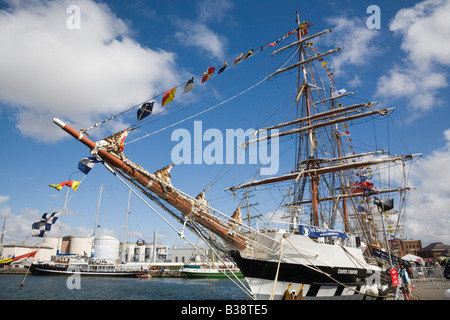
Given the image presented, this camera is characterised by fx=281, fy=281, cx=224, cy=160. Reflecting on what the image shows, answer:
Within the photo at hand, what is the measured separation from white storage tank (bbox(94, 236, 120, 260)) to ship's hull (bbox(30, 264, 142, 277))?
44.5 feet

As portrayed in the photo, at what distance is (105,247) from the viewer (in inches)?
Answer: 2963

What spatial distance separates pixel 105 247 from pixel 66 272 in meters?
17.1

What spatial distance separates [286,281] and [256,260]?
1.82m

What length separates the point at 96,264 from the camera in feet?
212

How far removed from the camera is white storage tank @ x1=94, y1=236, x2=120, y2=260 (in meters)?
74.1

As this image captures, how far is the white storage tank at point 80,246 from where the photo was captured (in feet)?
267

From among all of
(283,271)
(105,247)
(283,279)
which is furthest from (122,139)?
(105,247)

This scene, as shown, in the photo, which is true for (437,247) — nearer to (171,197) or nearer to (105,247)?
(171,197)

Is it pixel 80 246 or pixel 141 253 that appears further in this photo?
pixel 141 253

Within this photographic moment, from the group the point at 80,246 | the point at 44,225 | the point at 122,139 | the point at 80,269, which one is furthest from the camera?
the point at 80,246

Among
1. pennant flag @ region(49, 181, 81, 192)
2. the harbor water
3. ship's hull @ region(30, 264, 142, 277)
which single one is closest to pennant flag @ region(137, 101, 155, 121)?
pennant flag @ region(49, 181, 81, 192)

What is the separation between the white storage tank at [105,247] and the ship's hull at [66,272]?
13.6m

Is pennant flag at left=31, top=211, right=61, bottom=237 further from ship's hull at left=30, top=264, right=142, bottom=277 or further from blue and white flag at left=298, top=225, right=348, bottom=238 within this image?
ship's hull at left=30, top=264, right=142, bottom=277
